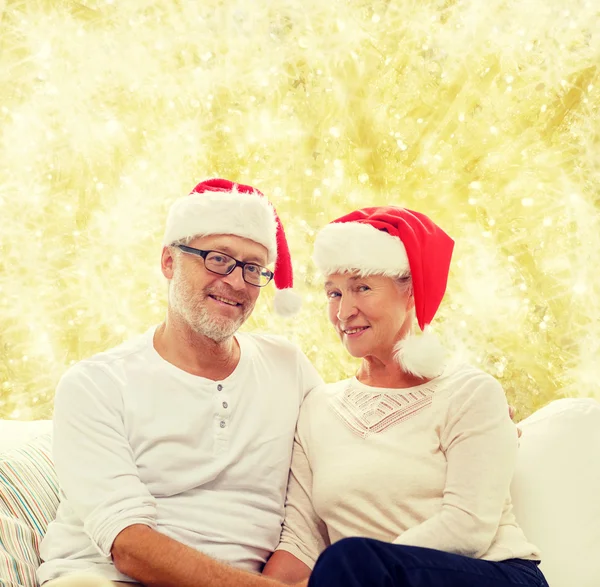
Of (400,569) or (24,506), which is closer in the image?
(400,569)

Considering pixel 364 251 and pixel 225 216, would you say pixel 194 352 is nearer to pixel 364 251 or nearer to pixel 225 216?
pixel 225 216

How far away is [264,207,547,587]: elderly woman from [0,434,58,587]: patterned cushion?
604 mm

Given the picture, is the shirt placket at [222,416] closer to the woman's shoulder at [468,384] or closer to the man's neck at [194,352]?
the man's neck at [194,352]

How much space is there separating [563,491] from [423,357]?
604 mm

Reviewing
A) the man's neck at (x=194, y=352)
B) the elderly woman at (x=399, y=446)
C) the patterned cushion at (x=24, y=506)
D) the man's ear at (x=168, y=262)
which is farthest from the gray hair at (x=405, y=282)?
the patterned cushion at (x=24, y=506)

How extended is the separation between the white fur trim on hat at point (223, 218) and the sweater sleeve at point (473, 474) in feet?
2.47

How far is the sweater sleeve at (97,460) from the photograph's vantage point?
1564mm

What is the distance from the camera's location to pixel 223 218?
1.96 m

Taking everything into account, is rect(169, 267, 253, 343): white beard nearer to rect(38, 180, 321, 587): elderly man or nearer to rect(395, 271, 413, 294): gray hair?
rect(38, 180, 321, 587): elderly man

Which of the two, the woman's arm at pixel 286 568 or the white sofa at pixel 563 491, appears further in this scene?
the white sofa at pixel 563 491

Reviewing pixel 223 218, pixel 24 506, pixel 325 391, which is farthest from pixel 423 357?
pixel 24 506

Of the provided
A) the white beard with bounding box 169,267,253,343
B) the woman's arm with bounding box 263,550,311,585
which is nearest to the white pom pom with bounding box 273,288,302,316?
the white beard with bounding box 169,267,253,343

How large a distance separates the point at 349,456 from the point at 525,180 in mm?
1386

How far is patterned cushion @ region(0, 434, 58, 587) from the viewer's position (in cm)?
160
